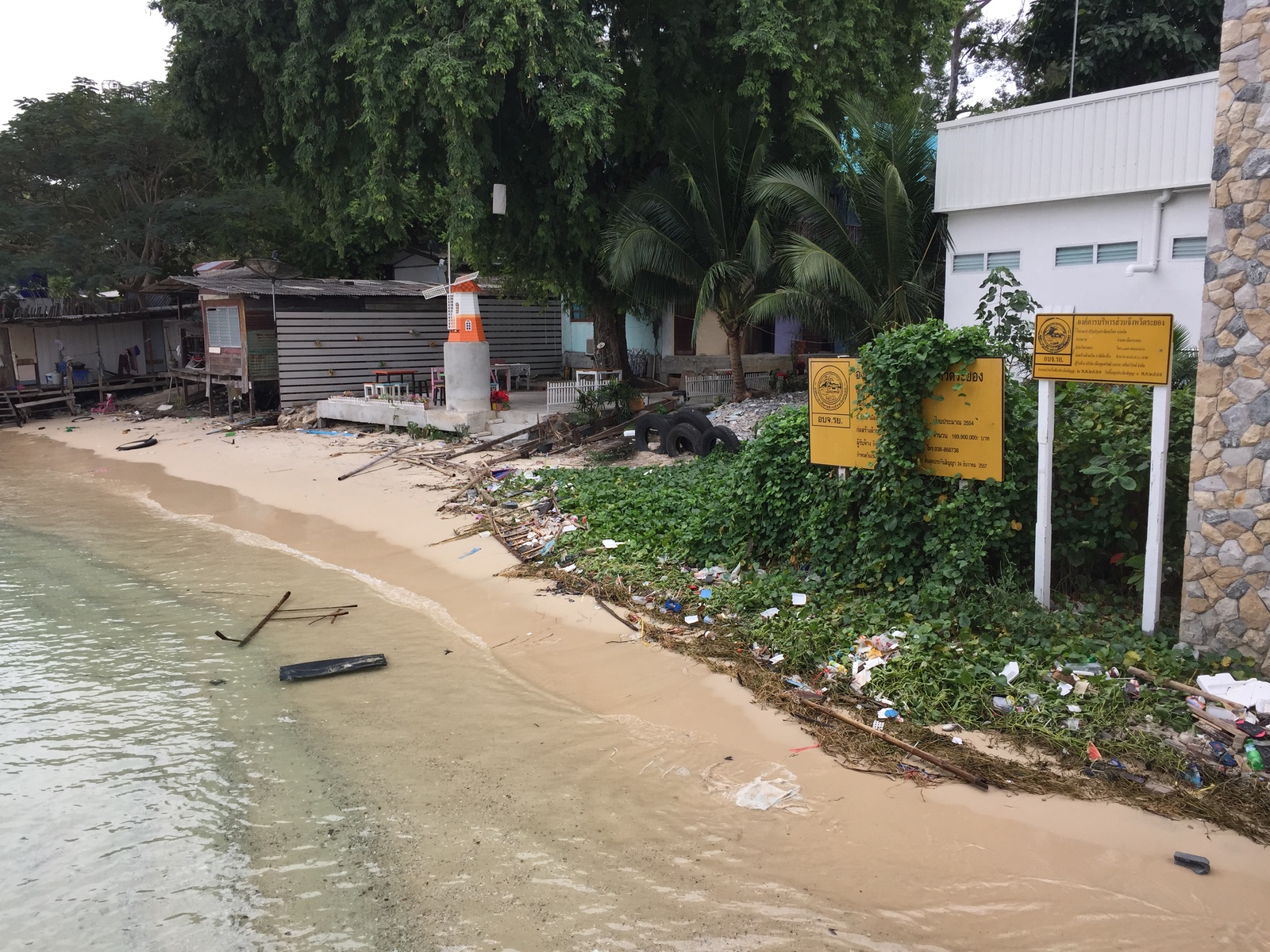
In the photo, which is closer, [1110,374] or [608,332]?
[1110,374]

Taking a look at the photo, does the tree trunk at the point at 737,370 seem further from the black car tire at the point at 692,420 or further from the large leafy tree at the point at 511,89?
the large leafy tree at the point at 511,89

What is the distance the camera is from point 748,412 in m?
15.6

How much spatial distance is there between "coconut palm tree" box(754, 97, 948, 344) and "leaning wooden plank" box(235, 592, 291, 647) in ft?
27.0

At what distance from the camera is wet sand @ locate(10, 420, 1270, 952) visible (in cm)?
461

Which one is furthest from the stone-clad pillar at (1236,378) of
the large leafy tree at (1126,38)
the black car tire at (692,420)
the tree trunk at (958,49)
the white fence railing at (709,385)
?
the tree trunk at (958,49)

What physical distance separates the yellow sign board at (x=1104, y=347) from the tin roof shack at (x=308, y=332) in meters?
16.0

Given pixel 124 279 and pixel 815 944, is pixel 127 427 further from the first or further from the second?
pixel 815 944

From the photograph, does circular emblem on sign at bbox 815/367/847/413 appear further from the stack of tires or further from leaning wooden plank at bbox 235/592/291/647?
leaning wooden plank at bbox 235/592/291/647

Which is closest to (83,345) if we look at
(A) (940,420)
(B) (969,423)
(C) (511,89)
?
(C) (511,89)

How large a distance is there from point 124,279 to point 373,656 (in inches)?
833

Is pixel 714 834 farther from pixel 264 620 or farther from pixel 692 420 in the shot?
pixel 692 420

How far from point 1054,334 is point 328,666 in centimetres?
647

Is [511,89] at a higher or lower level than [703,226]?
higher

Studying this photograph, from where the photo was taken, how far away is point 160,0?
15898mm
